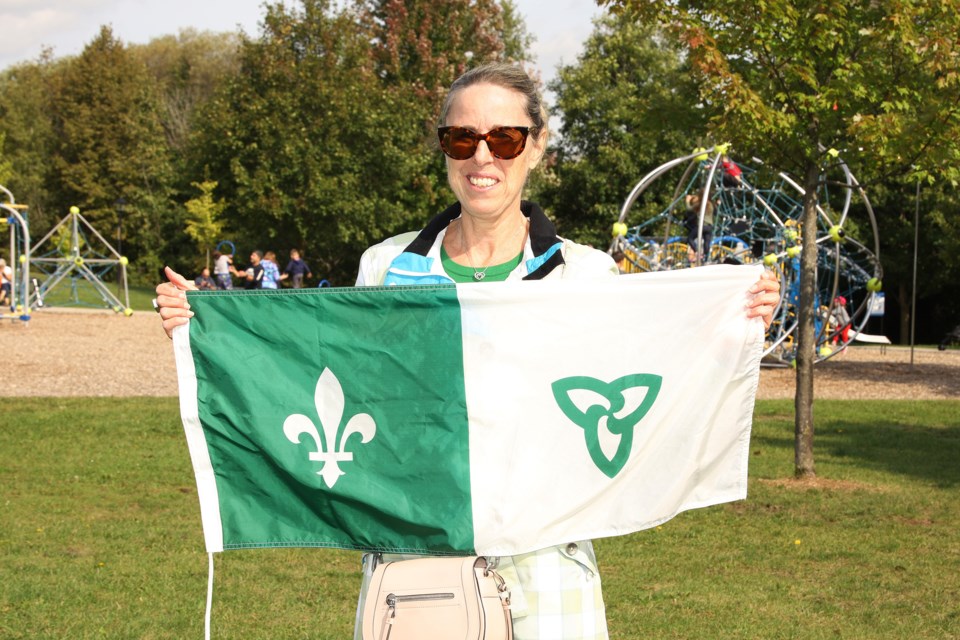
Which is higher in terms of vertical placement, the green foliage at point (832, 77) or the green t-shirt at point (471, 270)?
the green foliage at point (832, 77)

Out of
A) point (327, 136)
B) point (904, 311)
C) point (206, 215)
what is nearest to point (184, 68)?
point (206, 215)

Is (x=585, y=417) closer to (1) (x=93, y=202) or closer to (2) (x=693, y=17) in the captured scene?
(2) (x=693, y=17)

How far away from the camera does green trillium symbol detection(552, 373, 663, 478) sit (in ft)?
11.3

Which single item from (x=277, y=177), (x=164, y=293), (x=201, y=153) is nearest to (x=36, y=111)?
(x=201, y=153)

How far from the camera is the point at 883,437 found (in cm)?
1439

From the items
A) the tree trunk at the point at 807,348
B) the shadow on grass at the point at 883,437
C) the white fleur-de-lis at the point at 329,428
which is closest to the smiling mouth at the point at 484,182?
the white fleur-de-lis at the point at 329,428

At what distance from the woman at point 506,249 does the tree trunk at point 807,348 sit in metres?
7.80

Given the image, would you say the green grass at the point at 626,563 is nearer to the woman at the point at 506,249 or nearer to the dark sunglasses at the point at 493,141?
the woman at the point at 506,249

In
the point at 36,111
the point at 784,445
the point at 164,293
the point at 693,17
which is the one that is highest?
the point at 36,111

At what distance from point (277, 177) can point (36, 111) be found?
2974 cm

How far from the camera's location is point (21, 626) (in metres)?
6.63

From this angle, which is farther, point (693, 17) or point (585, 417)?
point (693, 17)

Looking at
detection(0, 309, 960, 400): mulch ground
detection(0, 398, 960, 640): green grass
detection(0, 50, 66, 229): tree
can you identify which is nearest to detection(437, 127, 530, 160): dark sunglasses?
detection(0, 398, 960, 640): green grass

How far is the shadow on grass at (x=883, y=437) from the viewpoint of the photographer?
40.2ft
